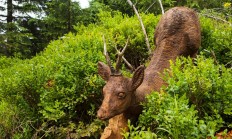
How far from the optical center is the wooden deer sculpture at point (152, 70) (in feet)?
11.8

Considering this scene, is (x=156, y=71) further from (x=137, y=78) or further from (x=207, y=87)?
(x=207, y=87)

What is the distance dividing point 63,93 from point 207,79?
7.04 feet

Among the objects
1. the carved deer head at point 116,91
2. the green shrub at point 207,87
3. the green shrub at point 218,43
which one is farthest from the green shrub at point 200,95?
the green shrub at point 218,43

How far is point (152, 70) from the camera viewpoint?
4.45m

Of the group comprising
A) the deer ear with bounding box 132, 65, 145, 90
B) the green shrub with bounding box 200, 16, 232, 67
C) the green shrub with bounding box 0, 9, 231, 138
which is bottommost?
the green shrub with bounding box 0, 9, 231, 138

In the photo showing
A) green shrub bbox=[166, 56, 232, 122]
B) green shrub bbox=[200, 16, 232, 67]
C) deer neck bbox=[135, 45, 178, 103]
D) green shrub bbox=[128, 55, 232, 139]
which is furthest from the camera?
green shrub bbox=[200, 16, 232, 67]

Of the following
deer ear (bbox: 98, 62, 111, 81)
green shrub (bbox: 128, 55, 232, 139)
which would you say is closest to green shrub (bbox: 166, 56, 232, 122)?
green shrub (bbox: 128, 55, 232, 139)

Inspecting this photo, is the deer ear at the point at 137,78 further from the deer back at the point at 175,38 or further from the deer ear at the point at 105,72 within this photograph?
the deer back at the point at 175,38

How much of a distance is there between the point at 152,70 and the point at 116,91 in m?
1.00

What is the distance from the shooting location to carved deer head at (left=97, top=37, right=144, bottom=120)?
345cm

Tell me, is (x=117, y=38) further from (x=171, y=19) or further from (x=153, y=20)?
(x=171, y=19)

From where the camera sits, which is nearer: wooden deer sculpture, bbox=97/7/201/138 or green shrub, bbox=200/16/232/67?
wooden deer sculpture, bbox=97/7/201/138

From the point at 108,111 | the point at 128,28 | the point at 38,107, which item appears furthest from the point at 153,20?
the point at 108,111

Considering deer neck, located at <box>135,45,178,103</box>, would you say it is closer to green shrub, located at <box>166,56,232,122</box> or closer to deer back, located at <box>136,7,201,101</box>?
deer back, located at <box>136,7,201,101</box>
